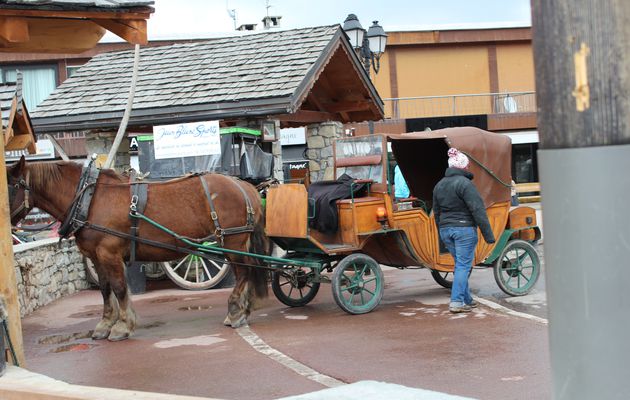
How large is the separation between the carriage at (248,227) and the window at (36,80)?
24975 millimetres

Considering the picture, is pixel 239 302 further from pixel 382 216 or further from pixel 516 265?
pixel 516 265

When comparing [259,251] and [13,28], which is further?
[259,251]

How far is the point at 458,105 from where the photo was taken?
120ft

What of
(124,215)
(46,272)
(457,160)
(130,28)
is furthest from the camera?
(46,272)

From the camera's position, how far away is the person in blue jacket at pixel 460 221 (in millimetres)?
10008

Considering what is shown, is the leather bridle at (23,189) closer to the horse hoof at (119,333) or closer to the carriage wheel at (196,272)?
the horse hoof at (119,333)

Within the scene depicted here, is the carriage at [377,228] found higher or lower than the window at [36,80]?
lower

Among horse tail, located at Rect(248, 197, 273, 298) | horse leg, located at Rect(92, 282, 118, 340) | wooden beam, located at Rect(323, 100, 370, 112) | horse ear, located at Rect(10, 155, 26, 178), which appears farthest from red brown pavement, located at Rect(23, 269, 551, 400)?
wooden beam, located at Rect(323, 100, 370, 112)

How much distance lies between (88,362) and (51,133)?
27.1 feet

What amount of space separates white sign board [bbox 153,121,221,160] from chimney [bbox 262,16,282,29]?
970 inches

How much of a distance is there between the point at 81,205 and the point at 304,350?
10.9 feet

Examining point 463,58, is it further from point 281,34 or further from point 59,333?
point 59,333

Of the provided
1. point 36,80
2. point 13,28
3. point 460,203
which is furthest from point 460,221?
point 36,80

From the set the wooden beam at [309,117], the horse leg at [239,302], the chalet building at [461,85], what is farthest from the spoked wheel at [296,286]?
the chalet building at [461,85]
